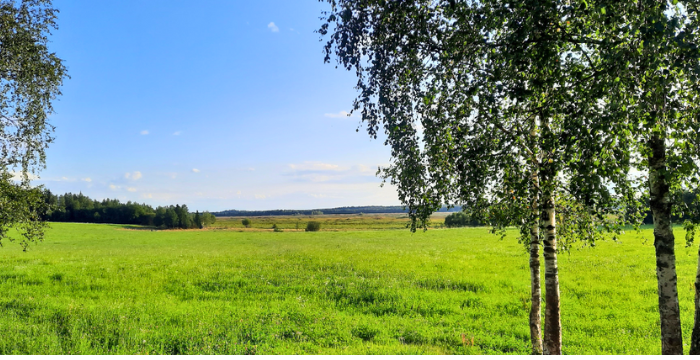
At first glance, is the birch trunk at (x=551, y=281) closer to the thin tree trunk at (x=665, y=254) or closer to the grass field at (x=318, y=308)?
the thin tree trunk at (x=665, y=254)

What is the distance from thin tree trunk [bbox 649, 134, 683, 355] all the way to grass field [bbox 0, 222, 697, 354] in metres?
5.12

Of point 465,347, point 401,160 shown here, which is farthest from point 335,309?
point 401,160

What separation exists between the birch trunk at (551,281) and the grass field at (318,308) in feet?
9.20

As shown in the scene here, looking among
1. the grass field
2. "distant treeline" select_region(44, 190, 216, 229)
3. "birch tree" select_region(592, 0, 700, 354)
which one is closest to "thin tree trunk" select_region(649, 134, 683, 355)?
"birch tree" select_region(592, 0, 700, 354)

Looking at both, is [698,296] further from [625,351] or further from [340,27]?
[340,27]

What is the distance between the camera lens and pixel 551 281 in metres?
8.23

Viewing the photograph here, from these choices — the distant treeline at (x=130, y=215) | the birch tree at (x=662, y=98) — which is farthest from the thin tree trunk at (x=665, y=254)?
the distant treeline at (x=130, y=215)

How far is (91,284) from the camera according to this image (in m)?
18.6

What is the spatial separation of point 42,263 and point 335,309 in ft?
76.6

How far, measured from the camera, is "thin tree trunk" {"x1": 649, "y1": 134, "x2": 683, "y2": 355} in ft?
20.0

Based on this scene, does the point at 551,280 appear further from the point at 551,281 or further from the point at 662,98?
the point at 662,98

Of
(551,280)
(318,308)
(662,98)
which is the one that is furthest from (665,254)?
(318,308)

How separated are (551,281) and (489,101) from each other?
5.01m

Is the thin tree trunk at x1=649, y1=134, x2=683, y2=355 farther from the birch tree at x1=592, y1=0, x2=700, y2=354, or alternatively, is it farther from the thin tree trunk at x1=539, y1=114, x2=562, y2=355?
the thin tree trunk at x1=539, y1=114, x2=562, y2=355
